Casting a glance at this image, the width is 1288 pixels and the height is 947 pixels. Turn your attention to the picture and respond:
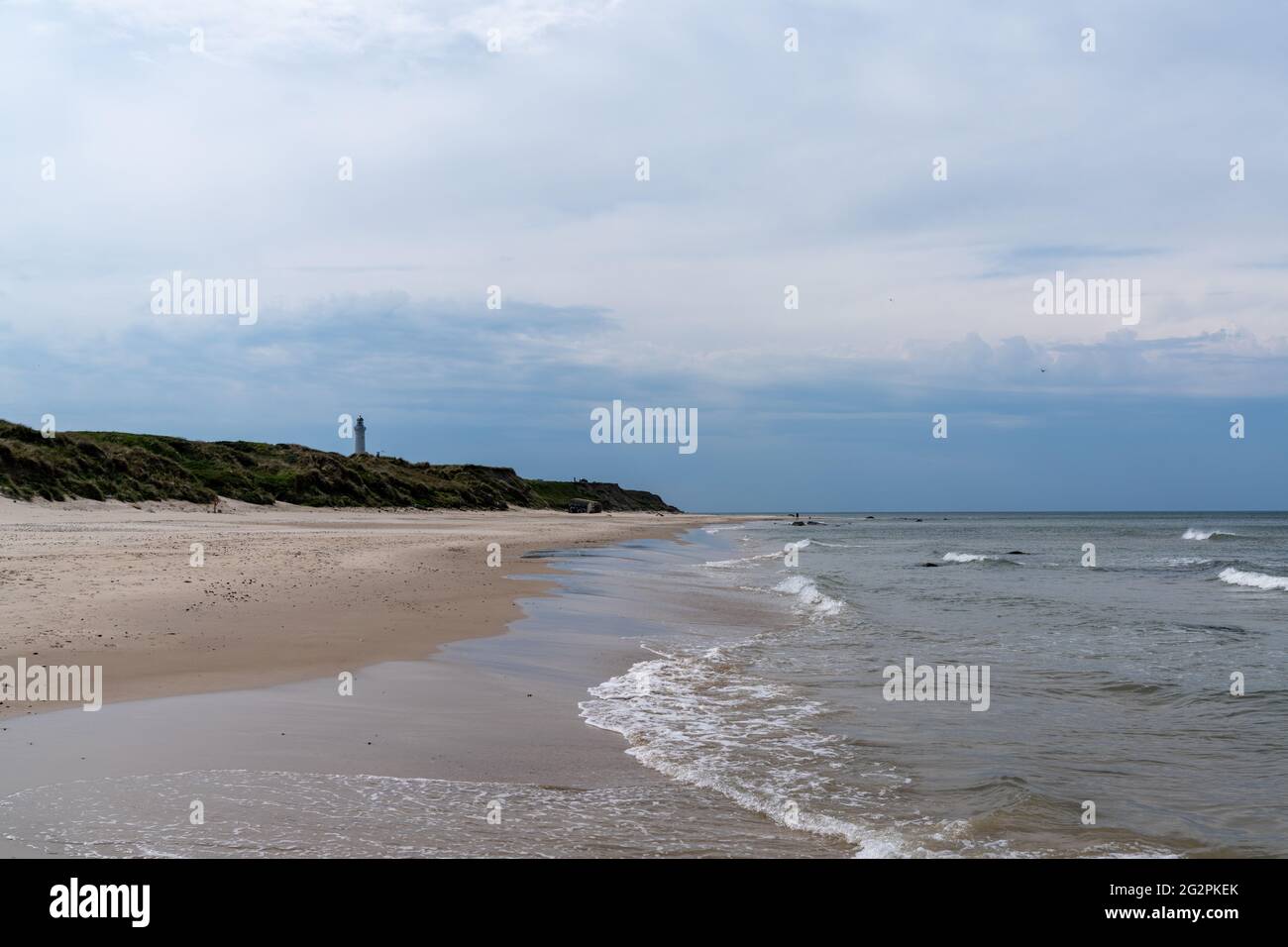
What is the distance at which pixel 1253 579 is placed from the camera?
27.9 m

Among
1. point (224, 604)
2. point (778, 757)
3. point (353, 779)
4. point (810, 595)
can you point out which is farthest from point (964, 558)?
point (353, 779)

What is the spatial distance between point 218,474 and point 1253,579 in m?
50.0

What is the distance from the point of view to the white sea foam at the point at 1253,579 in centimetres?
2652

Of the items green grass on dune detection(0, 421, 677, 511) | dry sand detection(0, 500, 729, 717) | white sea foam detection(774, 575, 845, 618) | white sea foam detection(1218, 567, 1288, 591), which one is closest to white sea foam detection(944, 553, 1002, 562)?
white sea foam detection(1218, 567, 1288, 591)

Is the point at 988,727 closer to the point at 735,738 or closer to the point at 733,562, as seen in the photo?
the point at 735,738

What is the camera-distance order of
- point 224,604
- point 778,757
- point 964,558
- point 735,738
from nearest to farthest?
point 778,757
point 735,738
point 224,604
point 964,558

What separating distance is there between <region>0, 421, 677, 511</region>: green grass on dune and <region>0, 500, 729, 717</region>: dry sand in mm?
11118

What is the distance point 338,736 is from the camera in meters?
7.33

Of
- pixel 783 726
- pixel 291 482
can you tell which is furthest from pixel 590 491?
pixel 783 726

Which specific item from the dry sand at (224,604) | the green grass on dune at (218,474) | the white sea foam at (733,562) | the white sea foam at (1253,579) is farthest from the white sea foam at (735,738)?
the green grass on dune at (218,474)

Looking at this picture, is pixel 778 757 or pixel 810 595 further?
pixel 810 595

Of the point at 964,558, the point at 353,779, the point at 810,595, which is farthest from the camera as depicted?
the point at 964,558
